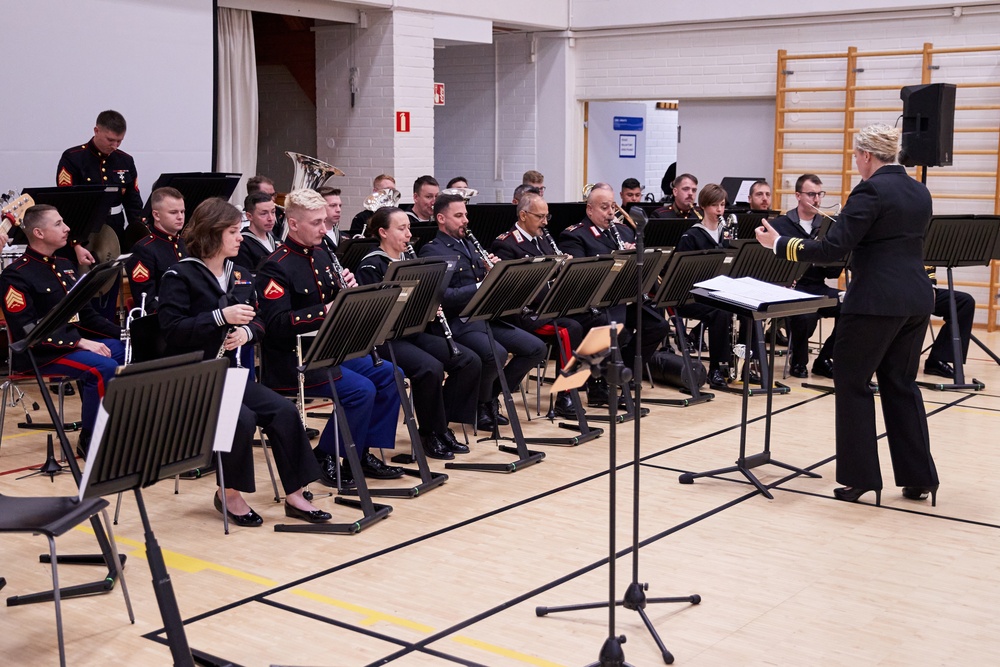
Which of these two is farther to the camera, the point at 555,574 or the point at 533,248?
the point at 533,248

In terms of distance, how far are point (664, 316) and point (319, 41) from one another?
212 inches

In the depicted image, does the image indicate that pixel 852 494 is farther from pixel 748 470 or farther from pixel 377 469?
pixel 377 469

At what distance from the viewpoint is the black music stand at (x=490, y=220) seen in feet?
27.4

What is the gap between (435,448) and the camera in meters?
6.03

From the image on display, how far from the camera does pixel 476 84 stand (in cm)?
1324

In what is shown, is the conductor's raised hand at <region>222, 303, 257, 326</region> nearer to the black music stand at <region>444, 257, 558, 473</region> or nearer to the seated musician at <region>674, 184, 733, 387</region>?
the black music stand at <region>444, 257, 558, 473</region>

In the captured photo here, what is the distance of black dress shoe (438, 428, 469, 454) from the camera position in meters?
6.09

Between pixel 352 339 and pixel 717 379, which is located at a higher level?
pixel 352 339

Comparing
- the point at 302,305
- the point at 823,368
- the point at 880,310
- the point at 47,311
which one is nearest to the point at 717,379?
the point at 823,368

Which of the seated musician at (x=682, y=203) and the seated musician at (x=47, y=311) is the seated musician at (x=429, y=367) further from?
the seated musician at (x=682, y=203)

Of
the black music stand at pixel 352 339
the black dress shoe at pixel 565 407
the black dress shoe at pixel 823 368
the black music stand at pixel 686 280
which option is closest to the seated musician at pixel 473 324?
the black dress shoe at pixel 565 407

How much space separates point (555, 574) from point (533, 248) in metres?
3.08

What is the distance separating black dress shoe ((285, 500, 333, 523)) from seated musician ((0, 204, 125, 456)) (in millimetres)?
1165

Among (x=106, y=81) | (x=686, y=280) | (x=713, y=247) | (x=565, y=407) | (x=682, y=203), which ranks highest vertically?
(x=106, y=81)
